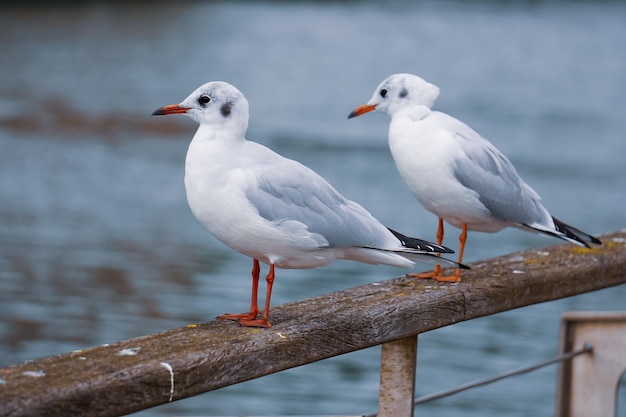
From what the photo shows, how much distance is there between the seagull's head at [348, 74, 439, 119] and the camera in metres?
3.56

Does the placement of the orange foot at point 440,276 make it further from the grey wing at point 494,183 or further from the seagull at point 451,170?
the grey wing at point 494,183

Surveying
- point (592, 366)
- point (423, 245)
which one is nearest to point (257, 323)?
point (423, 245)

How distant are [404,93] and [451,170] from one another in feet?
0.96

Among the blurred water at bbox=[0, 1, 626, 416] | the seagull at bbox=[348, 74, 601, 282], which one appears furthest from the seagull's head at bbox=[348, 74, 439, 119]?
the blurred water at bbox=[0, 1, 626, 416]

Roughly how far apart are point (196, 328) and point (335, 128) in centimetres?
1238

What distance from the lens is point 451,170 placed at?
11.4 feet

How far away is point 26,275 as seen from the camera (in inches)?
317

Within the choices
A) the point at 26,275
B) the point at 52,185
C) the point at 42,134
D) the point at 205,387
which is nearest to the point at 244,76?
the point at 42,134

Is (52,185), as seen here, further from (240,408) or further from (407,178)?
(407,178)

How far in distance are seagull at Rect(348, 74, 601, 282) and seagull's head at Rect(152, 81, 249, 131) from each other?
0.77 metres

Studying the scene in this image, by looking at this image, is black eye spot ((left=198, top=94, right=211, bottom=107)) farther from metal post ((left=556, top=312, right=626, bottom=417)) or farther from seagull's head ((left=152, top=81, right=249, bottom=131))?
metal post ((left=556, top=312, right=626, bottom=417))

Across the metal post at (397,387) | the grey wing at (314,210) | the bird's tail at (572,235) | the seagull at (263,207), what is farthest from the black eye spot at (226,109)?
the bird's tail at (572,235)

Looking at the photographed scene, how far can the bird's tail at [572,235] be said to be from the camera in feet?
10.9

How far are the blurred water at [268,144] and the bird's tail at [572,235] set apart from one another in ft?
8.22
